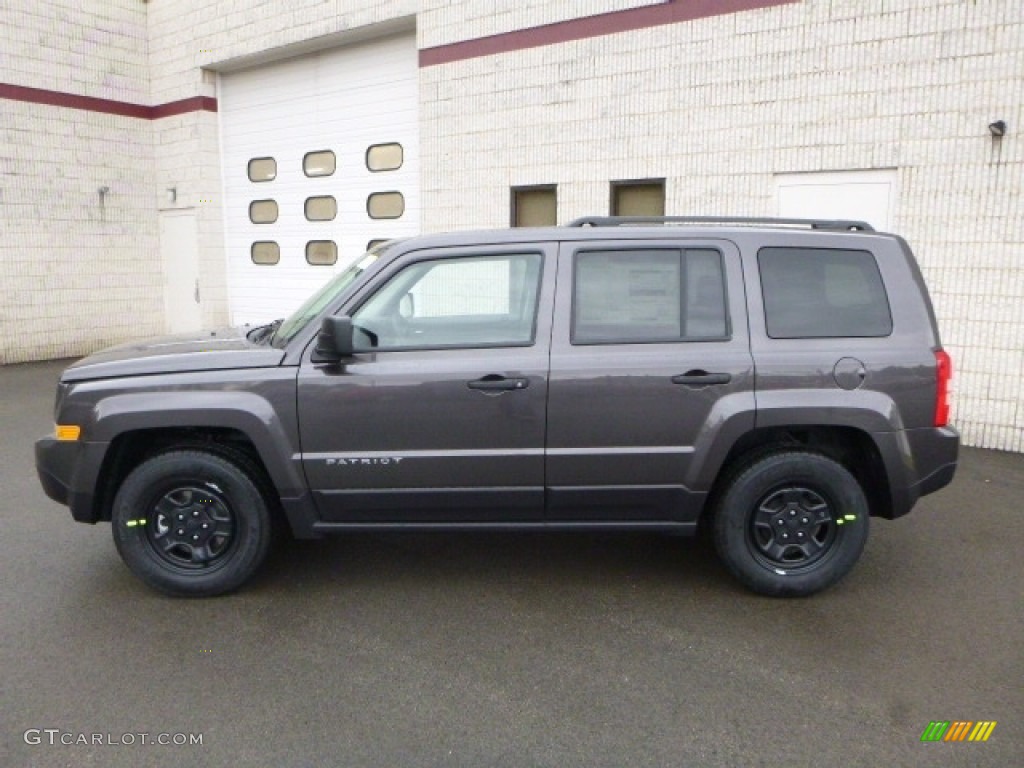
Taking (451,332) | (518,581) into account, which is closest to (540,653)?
(518,581)

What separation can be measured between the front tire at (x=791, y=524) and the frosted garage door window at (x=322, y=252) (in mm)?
7923

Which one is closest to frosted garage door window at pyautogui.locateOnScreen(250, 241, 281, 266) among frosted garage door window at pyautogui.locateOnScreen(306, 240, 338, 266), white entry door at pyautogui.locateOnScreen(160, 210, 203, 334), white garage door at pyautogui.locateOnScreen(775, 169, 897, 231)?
frosted garage door window at pyautogui.locateOnScreen(306, 240, 338, 266)

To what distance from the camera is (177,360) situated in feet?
11.6

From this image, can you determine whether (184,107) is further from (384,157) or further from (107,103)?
(384,157)

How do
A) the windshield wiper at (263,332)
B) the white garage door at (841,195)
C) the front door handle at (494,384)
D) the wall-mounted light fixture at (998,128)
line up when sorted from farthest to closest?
the white garage door at (841,195), the wall-mounted light fixture at (998,128), the windshield wiper at (263,332), the front door handle at (494,384)

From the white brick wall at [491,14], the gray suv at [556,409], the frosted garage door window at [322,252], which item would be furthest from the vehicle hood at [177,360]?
the frosted garage door window at [322,252]

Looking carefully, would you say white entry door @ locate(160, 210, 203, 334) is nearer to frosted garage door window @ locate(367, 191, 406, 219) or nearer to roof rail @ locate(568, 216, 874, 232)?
frosted garage door window @ locate(367, 191, 406, 219)

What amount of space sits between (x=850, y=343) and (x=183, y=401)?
3.29 metres

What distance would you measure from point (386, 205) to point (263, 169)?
2635 mm

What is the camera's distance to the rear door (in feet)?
11.3

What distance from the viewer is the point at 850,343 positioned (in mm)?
3529

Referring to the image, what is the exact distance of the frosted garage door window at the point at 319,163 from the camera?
398 inches

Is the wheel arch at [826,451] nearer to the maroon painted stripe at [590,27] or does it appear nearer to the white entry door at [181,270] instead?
the maroon painted stripe at [590,27]

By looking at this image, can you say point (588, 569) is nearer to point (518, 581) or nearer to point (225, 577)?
point (518, 581)
